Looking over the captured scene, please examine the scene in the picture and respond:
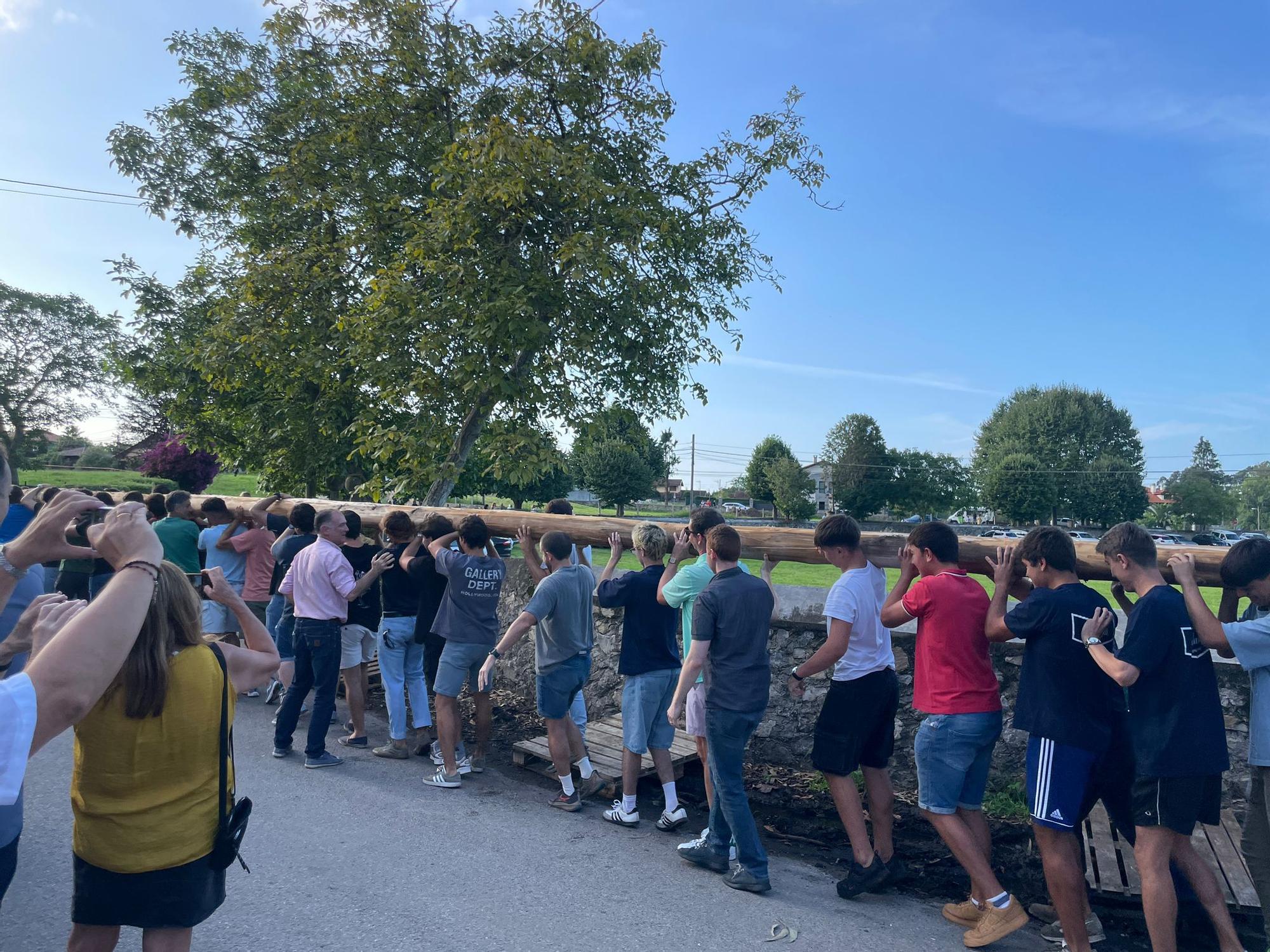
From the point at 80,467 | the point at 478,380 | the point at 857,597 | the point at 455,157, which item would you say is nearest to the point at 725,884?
the point at 857,597

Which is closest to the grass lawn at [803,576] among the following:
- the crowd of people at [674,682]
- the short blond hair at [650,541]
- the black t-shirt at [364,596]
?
the black t-shirt at [364,596]

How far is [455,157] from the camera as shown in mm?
10609

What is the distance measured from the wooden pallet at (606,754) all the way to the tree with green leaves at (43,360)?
48908 millimetres

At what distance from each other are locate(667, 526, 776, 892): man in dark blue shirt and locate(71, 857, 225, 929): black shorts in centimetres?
261

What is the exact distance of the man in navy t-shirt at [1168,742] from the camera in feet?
11.5

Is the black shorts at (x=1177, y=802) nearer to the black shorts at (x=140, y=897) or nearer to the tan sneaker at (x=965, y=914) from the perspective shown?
Result: the tan sneaker at (x=965, y=914)

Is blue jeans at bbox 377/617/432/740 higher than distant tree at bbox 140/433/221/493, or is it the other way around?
distant tree at bbox 140/433/221/493

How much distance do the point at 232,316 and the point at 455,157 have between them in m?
4.32

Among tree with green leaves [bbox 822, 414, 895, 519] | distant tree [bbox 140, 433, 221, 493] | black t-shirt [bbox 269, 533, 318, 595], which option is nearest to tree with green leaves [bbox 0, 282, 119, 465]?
distant tree [bbox 140, 433, 221, 493]

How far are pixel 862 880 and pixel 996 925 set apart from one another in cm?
71

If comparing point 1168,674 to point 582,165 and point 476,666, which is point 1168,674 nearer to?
point 476,666

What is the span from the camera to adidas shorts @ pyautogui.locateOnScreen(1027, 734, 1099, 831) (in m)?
3.64

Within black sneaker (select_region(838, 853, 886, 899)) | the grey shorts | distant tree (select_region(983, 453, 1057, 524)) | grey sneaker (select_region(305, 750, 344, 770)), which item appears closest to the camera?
black sneaker (select_region(838, 853, 886, 899))

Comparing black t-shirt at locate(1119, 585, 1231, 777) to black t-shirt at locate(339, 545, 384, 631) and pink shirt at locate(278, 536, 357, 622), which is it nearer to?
pink shirt at locate(278, 536, 357, 622)
